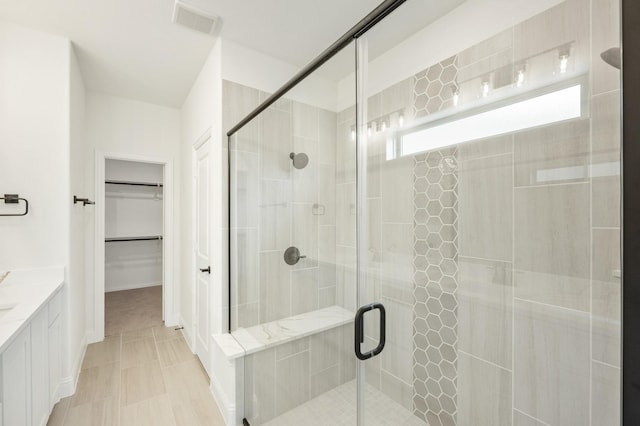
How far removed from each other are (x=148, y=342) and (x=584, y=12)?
413 cm

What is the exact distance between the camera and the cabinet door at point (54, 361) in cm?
187

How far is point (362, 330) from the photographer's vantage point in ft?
3.51

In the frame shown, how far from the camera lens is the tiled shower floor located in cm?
113

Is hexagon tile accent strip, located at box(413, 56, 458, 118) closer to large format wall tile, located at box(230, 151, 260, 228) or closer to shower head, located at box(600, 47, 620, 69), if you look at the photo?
shower head, located at box(600, 47, 620, 69)

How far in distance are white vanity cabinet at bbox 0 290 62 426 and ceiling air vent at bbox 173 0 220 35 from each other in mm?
2042

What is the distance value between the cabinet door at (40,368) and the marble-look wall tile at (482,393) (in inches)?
88.6

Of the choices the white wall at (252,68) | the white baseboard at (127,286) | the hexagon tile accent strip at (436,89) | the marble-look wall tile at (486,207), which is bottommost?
the white baseboard at (127,286)

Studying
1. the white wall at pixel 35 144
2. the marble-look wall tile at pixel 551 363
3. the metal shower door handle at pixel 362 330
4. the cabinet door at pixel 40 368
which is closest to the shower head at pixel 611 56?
the marble-look wall tile at pixel 551 363

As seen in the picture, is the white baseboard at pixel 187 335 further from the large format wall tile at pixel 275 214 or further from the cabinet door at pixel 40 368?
the large format wall tile at pixel 275 214

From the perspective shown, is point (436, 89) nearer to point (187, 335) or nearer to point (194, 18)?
point (194, 18)

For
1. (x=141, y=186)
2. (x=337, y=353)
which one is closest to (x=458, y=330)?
(x=337, y=353)

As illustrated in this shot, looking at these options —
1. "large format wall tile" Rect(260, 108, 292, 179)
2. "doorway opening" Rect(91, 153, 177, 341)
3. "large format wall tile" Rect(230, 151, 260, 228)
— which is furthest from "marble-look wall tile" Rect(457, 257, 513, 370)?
"doorway opening" Rect(91, 153, 177, 341)

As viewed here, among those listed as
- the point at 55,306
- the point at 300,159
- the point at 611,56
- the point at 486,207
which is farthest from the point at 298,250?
the point at 55,306

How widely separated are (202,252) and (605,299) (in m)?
2.77
